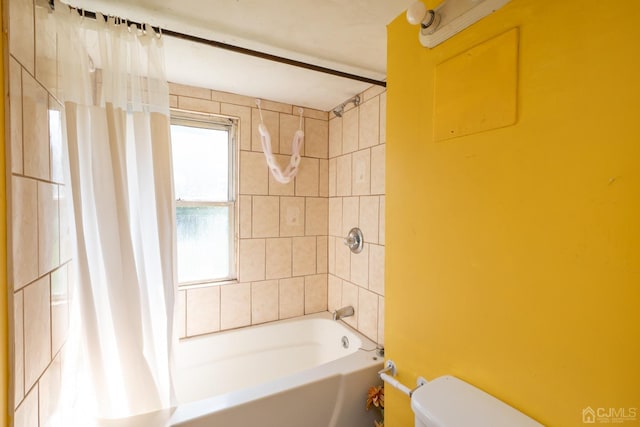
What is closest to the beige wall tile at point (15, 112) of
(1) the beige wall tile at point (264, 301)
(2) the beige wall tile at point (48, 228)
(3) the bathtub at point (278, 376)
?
(2) the beige wall tile at point (48, 228)

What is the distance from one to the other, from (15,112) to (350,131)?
5.24 feet

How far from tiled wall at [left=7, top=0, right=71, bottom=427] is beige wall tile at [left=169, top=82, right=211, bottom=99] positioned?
2.62 ft

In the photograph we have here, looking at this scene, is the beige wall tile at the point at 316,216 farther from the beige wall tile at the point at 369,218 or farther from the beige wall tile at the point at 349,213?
the beige wall tile at the point at 369,218

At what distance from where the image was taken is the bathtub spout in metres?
1.79

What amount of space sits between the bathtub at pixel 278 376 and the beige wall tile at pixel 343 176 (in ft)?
3.12

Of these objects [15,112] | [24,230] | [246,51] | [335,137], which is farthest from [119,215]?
[335,137]

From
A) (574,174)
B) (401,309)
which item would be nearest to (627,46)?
(574,174)

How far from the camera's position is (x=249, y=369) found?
5.99ft

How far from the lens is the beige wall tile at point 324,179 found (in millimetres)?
2094

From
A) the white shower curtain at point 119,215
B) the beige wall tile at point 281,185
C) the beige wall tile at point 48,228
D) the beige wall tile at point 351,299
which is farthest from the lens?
the beige wall tile at point 281,185

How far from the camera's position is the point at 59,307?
89cm

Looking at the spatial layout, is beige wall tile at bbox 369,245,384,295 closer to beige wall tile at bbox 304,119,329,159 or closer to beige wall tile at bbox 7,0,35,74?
beige wall tile at bbox 304,119,329,159

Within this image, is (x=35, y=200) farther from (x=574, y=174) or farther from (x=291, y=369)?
(x=291, y=369)

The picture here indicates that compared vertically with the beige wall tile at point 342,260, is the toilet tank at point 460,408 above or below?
below
